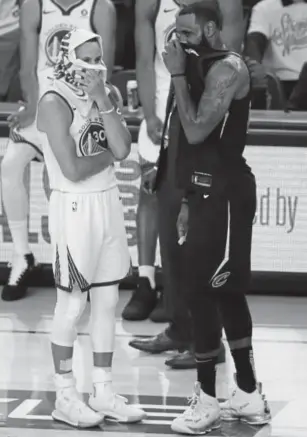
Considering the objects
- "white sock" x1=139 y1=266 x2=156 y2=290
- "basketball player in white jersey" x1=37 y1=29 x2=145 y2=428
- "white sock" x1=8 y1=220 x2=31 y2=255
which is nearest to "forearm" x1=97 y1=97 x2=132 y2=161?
"basketball player in white jersey" x1=37 y1=29 x2=145 y2=428

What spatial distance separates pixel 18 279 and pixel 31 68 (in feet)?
4.25

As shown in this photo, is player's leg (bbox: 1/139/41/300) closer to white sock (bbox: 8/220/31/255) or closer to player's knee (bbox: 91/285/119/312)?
white sock (bbox: 8/220/31/255)

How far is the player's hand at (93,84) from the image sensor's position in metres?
5.33

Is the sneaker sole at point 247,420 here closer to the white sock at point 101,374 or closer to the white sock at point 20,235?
the white sock at point 101,374

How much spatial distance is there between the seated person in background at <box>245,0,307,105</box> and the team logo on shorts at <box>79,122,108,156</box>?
3742 mm

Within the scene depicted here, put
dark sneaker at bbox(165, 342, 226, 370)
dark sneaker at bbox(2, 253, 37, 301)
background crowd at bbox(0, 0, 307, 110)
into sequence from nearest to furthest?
dark sneaker at bbox(165, 342, 226, 370) < dark sneaker at bbox(2, 253, 37, 301) < background crowd at bbox(0, 0, 307, 110)

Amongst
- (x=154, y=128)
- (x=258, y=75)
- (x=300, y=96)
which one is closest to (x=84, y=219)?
(x=154, y=128)

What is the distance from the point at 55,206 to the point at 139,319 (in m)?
1.99

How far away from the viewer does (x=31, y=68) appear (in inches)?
296

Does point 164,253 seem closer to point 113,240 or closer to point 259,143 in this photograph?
point 113,240

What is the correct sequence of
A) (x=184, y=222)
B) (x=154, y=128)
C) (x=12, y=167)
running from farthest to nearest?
(x=12, y=167) → (x=154, y=128) → (x=184, y=222)

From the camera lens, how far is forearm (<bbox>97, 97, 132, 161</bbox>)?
17.7ft

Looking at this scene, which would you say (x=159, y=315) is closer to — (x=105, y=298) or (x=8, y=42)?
(x=105, y=298)

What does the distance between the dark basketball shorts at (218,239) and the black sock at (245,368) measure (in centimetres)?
29
